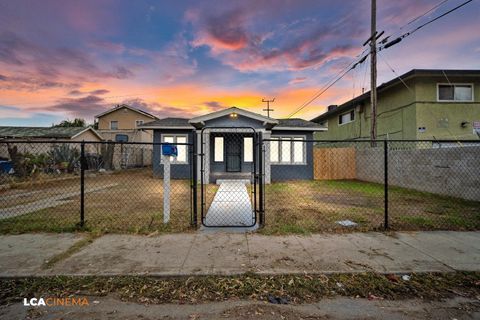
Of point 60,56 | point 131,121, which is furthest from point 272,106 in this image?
point 60,56

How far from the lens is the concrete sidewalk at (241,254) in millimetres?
3066

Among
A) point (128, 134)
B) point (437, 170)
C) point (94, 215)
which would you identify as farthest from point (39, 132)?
point (437, 170)

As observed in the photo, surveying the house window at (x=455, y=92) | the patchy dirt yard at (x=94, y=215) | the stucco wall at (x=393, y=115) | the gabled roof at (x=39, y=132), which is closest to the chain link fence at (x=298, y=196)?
the patchy dirt yard at (x=94, y=215)

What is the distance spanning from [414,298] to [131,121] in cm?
3352

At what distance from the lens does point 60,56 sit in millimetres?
11633

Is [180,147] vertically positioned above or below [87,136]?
below

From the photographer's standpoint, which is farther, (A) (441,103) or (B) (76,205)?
(A) (441,103)

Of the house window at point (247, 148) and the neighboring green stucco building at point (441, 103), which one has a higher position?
the neighboring green stucco building at point (441, 103)

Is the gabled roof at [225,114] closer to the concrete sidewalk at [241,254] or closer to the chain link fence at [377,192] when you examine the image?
the chain link fence at [377,192]

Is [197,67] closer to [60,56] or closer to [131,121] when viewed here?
[60,56]

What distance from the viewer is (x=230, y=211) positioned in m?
6.23

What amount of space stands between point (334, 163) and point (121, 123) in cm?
2797
